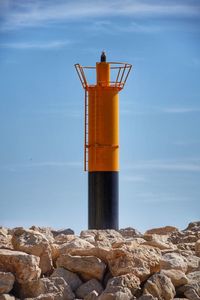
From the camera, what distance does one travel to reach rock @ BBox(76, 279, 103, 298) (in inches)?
433

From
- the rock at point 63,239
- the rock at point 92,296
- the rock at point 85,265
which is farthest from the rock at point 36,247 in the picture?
the rock at point 63,239

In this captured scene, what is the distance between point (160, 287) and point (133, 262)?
539 millimetres

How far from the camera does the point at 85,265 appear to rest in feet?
37.1

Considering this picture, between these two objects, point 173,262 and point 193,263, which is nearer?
point 173,262

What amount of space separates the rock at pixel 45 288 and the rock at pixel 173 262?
1.59m

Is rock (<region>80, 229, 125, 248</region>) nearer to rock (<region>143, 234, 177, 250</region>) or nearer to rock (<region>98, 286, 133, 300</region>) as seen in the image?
rock (<region>143, 234, 177, 250</region>)

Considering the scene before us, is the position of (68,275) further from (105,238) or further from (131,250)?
(105,238)

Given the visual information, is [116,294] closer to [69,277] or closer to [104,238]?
[69,277]

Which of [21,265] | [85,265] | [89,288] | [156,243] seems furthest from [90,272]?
[156,243]

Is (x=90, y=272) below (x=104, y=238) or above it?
below

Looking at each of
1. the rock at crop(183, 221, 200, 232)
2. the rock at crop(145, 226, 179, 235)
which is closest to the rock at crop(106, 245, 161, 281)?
the rock at crop(145, 226, 179, 235)

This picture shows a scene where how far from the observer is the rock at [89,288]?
11.0 metres

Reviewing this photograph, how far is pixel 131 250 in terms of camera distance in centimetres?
1148

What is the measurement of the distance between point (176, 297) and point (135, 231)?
5.57m
